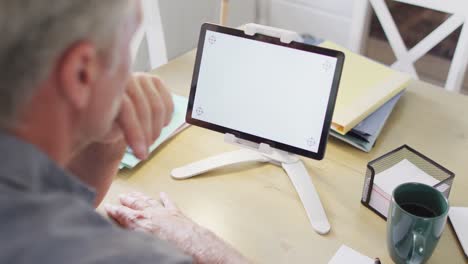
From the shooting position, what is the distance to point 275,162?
3.83 ft

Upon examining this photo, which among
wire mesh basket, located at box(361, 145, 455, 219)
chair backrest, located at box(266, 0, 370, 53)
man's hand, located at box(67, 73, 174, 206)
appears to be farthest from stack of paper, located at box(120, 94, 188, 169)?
chair backrest, located at box(266, 0, 370, 53)

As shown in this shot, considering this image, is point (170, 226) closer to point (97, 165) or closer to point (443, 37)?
point (97, 165)

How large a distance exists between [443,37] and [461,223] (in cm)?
86

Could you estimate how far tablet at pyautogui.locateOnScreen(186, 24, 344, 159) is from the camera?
1043 millimetres

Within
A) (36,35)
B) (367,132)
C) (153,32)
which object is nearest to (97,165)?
(36,35)

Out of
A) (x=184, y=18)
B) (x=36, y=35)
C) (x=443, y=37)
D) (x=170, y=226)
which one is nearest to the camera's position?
(x=36, y=35)

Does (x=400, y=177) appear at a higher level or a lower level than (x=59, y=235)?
lower

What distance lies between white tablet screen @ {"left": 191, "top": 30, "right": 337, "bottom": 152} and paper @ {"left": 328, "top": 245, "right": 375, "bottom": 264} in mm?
216

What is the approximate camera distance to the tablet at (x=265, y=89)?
104cm

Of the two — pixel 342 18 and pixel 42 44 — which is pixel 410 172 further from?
pixel 342 18

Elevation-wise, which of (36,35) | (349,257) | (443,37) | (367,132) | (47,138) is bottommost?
(349,257)

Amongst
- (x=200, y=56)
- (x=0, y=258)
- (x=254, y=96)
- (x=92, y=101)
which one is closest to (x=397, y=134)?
(x=254, y=96)

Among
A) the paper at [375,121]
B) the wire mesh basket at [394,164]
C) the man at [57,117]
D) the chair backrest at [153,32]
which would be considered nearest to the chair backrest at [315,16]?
the chair backrest at [153,32]

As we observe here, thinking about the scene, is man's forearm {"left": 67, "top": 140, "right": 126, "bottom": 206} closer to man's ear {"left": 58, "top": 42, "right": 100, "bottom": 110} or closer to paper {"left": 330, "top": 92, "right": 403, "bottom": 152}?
man's ear {"left": 58, "top": 42, "right": 100, "bottom": 110}
